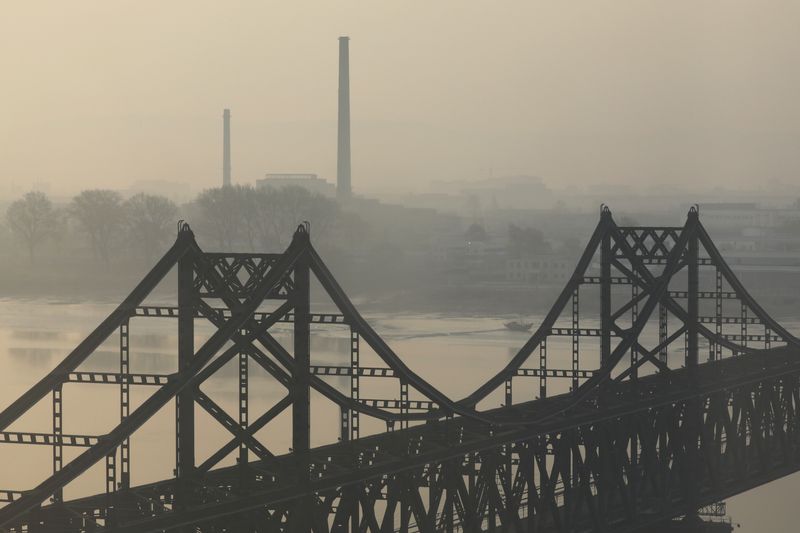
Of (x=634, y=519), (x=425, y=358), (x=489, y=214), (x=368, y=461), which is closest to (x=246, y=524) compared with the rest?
(x=368, y=461)

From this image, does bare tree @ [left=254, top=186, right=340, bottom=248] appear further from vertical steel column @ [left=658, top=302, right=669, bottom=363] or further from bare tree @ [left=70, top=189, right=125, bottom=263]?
vertical steel column @ [left=658, top=302, right=669, bottom=363]

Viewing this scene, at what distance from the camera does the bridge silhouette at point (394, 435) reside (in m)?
18.7

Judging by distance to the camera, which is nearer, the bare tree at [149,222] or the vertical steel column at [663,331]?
the vertical steel column at [663,331]

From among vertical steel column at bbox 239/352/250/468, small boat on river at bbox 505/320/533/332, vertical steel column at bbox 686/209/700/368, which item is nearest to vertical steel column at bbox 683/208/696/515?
vertical steel column at bbox 686/209/700/368

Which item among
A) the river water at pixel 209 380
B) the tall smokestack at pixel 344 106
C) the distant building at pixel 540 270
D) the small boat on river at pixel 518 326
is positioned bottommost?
the river water at pixel 209 380

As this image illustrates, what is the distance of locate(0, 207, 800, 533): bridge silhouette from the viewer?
61.3 feet

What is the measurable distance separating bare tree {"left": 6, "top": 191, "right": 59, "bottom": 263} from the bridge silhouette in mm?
91182

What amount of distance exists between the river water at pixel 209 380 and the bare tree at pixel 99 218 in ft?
49.6

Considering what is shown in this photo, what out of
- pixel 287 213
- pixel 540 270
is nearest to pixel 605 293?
pixel 540 270

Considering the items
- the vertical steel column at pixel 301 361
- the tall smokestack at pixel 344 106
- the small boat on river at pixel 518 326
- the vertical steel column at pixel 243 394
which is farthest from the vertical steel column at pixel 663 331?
the tall smokestack at pixel 344 106

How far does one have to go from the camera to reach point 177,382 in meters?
18.5

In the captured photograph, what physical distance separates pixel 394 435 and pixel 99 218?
331 feet

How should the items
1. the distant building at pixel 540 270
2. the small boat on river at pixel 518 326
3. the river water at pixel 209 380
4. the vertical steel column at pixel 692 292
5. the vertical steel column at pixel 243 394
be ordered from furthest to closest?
the distant building at pixel 540 270, the small boat on river at pixel 518 326, the river water at pixel 209 380, the vertical steel column at pixel 692 292, the vertical steel column at pixel 243 394

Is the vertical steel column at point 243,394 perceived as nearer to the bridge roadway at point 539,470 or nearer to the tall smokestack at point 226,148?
the bridge roadway at point 539,470
